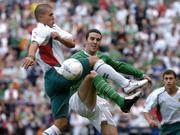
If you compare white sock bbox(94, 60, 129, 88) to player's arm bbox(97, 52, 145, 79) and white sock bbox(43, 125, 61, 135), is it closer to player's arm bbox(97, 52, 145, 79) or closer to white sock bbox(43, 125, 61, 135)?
player's arm bbox(97, 52, 145, 79)

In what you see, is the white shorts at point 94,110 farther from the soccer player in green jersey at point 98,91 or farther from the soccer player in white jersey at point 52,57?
the soccer player in white jersey at point 52,57

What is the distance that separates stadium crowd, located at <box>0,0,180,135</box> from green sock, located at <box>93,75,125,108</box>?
29.5ft

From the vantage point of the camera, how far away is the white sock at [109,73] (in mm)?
12461

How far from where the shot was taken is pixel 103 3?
2883 cm

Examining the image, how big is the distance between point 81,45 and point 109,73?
42.1 ft

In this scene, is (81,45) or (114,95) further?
(81,45)

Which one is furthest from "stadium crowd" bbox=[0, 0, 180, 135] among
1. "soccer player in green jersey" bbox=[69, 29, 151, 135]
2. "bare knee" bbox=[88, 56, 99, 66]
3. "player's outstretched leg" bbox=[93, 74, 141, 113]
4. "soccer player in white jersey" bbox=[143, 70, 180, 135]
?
"player's outstretched leg" bbox=[93, 74, 141, 113]

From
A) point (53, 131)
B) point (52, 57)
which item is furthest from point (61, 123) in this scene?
Result: point (52, 57)

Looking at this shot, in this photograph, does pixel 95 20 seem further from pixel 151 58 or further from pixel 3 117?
pixel 3 117

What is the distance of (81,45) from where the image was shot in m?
25.4

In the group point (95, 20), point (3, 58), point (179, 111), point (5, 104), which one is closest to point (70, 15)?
point (95, 20)

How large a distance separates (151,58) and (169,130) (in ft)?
36.5

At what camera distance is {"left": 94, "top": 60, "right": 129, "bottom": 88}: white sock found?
491 inches

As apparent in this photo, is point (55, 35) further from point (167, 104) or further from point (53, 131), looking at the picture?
point (167, 104)
